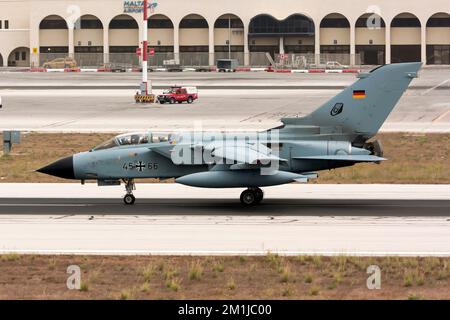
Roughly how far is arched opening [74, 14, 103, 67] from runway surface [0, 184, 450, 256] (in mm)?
107136

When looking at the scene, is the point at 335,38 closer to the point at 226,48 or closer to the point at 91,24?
the point at 226,48

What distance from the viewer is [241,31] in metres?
138

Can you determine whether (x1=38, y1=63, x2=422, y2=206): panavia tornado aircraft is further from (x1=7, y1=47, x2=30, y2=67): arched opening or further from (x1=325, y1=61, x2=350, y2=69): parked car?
(x1=7, y1=47, x2=30, y2=67): arched opening

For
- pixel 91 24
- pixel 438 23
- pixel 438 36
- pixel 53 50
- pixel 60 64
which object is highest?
pixel 91 24

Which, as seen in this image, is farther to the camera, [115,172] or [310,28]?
[310,28]

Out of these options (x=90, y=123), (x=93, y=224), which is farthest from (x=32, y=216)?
(x=90, y=123)

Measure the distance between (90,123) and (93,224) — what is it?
35.7 m

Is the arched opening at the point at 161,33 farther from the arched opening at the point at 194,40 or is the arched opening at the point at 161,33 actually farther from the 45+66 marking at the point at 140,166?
the 45+66 marking at the point at 140,166

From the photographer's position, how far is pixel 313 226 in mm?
25750

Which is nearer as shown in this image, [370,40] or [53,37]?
[370,40]

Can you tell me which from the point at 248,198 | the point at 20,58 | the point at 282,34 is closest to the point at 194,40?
the point at 282,34

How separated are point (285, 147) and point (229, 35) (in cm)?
11058

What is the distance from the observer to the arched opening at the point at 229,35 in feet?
454
